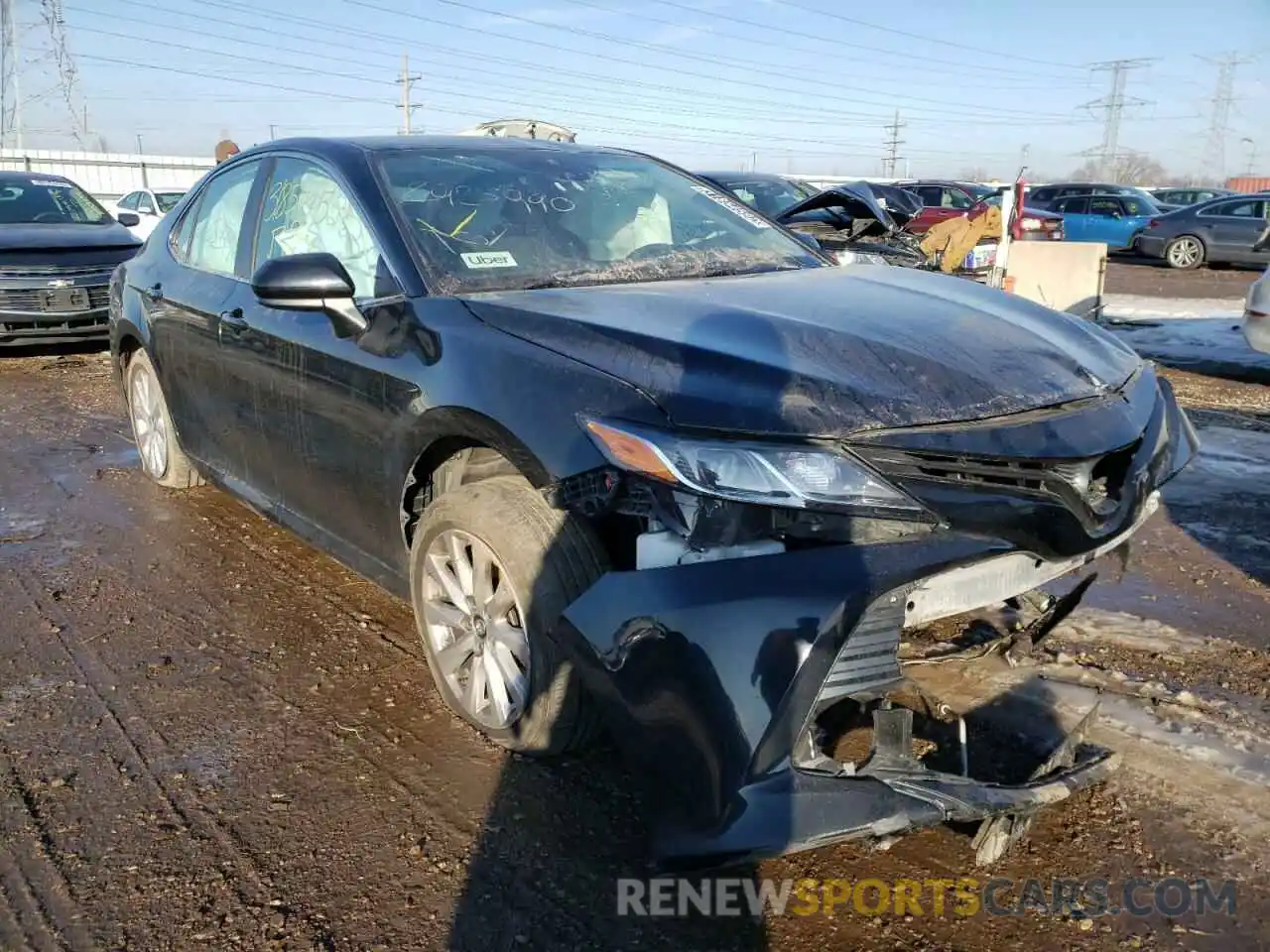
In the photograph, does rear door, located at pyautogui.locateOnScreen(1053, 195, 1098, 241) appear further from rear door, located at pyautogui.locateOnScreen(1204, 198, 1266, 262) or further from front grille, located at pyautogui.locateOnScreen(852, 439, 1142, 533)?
front grille, located at pyautogui.locateOnScreen(852, 439, 1142, 533)

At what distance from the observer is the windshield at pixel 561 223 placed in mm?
3107

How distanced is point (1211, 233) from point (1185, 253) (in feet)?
1.80

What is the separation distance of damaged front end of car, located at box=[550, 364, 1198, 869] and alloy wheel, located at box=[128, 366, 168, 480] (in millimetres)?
3506

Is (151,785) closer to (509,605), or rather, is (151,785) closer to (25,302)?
(509,605)

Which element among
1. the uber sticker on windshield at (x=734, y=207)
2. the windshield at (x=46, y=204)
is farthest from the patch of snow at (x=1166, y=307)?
the windshield at (x=46, y=204)

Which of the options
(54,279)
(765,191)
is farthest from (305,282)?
(765,191)

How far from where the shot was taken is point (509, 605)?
2.66 metres

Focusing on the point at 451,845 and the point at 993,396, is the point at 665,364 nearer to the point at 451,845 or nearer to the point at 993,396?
the point at 993,396

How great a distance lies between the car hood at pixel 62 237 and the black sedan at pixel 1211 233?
17.7 meters

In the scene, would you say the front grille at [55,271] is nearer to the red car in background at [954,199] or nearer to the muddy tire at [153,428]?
the muddy tire at [153,428]

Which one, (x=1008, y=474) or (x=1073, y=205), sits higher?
(x=1008, y=474)

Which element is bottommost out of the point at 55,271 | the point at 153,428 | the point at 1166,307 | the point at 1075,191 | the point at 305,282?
the point at 1166,307

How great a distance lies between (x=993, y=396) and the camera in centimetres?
230

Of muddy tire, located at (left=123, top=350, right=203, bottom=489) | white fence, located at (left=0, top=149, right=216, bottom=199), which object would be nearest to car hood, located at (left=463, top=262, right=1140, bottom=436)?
muddy tire, located at (left=123, top=350, right=203, bottom=489)
